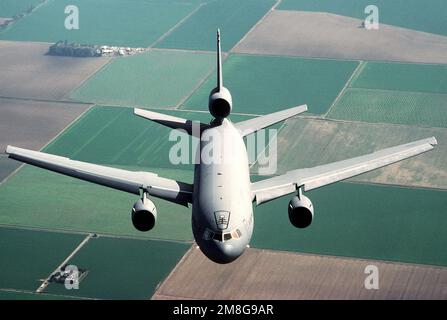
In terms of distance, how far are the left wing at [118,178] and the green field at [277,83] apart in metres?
68.5

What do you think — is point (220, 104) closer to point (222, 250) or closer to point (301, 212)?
point (301, 212)

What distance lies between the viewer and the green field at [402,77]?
170 metres

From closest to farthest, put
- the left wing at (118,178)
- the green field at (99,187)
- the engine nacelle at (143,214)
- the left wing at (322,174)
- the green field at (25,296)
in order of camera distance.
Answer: the engine nacelle at (143,214) < the left wing at (118,178) < the left wing at (322,174) < the green field at (25,296) < the green field at (99,187)

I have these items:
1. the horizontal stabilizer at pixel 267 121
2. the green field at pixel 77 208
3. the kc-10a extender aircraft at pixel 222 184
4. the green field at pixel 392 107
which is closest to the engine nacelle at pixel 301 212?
the kc-10a extender aircraft at pixel 222 184

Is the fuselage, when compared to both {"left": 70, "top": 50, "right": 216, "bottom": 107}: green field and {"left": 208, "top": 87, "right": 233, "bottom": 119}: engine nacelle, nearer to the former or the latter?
{"left": 208, "top": 87, "right": 233, "bottom": 119}: engine nacelle

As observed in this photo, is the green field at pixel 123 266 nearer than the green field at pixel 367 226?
Yes

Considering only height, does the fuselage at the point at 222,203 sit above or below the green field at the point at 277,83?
below

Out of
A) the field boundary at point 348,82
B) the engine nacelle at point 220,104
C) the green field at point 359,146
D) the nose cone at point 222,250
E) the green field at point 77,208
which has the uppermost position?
the field boundary at point 348,82

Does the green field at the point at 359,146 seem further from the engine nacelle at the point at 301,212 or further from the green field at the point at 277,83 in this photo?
the engine nacelle at the point at 301,212

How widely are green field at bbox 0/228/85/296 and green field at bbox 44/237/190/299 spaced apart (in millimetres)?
2124

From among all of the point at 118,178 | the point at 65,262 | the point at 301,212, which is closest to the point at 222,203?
the point at 301,212

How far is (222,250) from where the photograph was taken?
81.1m

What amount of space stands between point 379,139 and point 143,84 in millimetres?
41802

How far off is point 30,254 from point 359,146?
4797cm
